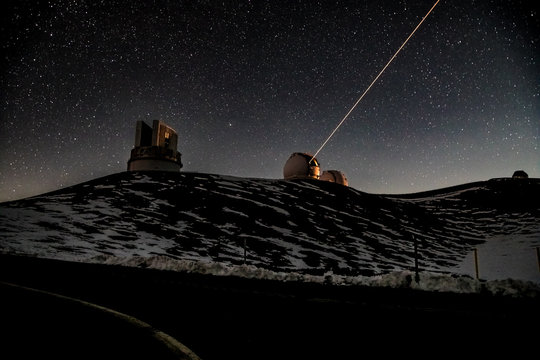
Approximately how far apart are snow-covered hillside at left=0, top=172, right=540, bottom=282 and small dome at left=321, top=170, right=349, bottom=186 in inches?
288

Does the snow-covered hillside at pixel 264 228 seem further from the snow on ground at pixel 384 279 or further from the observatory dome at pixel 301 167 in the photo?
the observatory dome at pixel 301 167

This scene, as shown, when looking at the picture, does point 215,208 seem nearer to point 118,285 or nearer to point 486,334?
point 118,285

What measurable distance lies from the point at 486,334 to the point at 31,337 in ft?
16.6

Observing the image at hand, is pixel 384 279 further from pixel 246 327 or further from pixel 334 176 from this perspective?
pixel 334 176

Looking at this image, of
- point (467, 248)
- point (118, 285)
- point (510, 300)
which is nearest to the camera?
point (118, 285)

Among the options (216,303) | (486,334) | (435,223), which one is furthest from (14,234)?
(435,223)

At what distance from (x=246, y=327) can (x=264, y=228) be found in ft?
88.5

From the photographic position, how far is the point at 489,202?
6200cm

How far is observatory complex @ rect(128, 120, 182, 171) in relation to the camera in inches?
1815

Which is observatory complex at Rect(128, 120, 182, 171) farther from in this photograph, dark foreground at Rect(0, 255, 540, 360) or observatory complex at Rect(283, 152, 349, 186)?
dark foreground at Rect(0, 255, 540, 360)

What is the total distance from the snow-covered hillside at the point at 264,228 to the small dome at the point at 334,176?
7308 millimetres

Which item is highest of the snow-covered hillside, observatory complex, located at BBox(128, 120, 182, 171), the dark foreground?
observatory complex, located at BBox(128, 120, 182, 171)

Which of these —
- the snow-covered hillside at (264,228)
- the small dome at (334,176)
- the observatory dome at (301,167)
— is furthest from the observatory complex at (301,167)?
the small dome at (334,176)

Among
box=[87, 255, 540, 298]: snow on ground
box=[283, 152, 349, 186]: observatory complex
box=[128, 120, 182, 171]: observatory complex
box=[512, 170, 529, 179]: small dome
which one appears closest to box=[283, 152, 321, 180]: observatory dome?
box=[283, 152, 349, 186]: observatory complex
